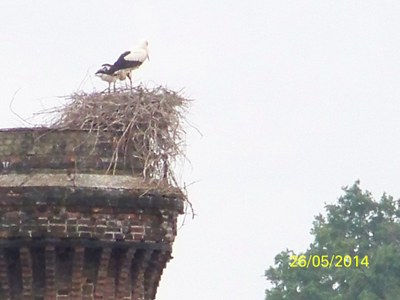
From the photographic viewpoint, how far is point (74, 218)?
2420cm

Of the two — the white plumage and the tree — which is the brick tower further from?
the tree

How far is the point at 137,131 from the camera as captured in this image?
977 inches

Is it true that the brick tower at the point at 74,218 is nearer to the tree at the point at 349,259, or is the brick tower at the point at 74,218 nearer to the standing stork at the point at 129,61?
the standing stork at the point at 129,61

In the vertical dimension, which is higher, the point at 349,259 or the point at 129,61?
the point at 349,259

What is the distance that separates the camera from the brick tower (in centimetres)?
2419

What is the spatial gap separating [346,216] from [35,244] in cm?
5110

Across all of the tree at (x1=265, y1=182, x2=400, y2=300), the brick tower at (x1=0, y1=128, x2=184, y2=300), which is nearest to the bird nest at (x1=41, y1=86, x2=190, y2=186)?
the brick tower at (x1=0, y1=128, x2=184, y2=300)

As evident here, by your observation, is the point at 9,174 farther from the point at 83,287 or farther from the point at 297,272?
the point at 297,272

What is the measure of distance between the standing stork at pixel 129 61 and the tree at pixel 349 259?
136 feet

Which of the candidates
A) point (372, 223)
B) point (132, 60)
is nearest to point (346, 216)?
point (372, 223)
